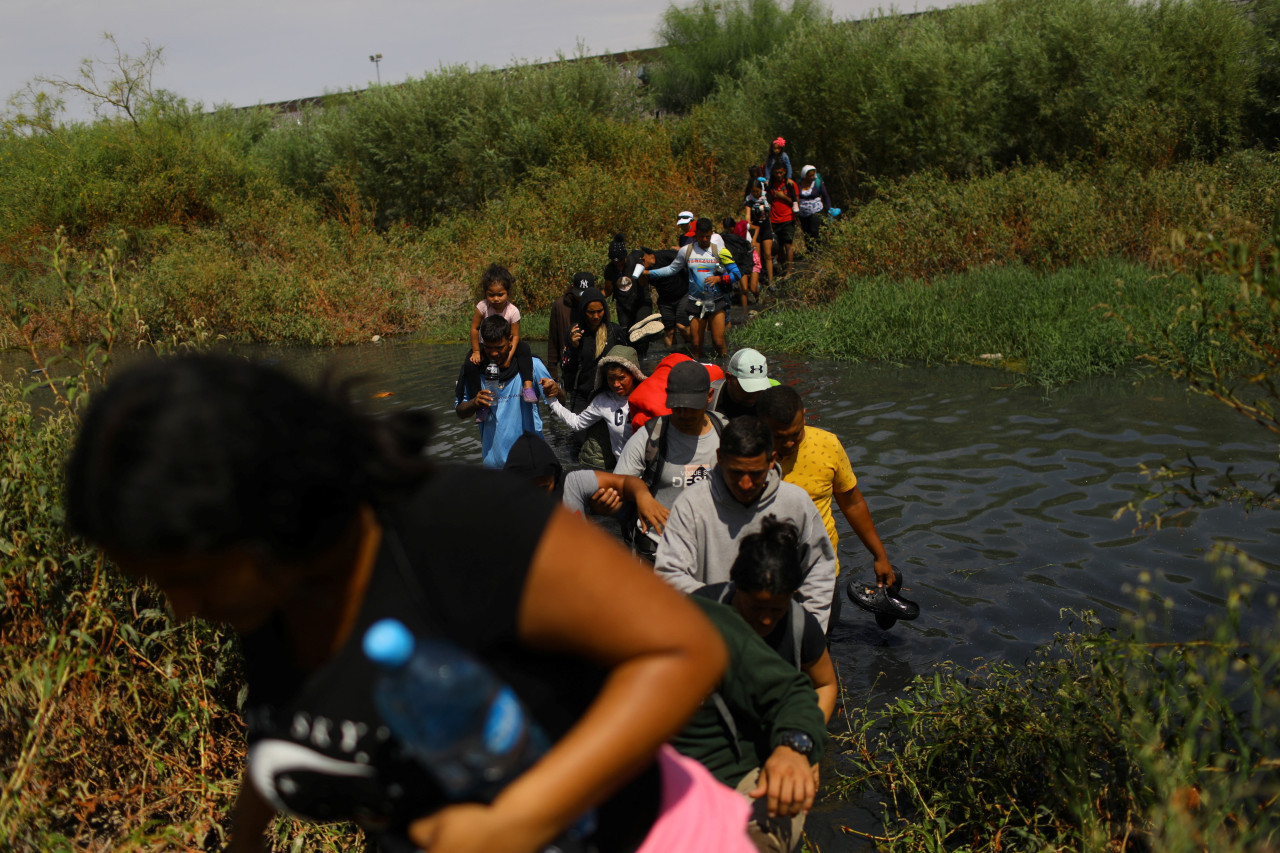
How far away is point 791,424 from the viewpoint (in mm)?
5066

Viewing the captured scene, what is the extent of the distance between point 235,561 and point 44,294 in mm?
27238

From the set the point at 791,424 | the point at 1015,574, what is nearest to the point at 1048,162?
the point at 1015,574

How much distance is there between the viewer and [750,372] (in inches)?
235

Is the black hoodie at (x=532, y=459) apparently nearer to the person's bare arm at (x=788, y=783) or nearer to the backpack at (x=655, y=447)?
the backpack at (x=655, y=447)

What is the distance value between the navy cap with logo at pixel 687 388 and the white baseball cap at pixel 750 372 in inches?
19.9

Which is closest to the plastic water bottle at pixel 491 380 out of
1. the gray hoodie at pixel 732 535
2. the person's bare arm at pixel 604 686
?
the gray hoodie at pixel 732 535

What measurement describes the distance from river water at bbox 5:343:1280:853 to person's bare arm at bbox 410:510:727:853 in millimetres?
2649

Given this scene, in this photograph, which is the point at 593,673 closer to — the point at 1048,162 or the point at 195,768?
the point at 195,768

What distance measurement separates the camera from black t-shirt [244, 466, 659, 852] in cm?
126

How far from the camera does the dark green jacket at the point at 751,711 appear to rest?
2801mm

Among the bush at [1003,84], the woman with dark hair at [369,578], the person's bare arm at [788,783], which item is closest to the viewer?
the woman with dark hair at [369,578]

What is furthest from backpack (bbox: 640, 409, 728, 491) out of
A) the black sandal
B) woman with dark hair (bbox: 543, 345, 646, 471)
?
the black sandal

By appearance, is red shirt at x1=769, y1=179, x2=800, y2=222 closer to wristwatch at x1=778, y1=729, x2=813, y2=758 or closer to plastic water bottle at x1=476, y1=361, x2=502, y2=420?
plastic water bottle at x1=476, y1=361, x2=502, y2=420

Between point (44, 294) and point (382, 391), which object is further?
point (44, 294)
